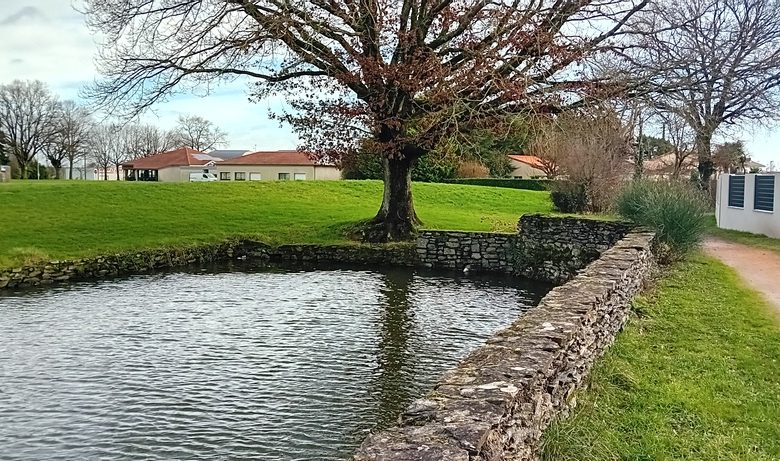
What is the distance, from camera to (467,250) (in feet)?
64.6

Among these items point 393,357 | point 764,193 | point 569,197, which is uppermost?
point 764,193

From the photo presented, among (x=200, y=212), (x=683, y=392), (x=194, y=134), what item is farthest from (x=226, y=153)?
(x=683, y=392)

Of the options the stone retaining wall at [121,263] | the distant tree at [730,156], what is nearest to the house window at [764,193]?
the distant tree at [730,156]

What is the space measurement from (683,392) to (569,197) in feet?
67.0

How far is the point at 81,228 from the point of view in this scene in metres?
20.8

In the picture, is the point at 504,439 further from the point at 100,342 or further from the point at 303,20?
the point at 303,20

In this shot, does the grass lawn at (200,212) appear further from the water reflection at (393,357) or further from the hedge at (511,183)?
the hedge at (511,183)

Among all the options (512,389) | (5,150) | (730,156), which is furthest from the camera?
(5,150)

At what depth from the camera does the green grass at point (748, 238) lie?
56.6ft

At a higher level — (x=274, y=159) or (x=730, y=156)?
(x=274, y=159)

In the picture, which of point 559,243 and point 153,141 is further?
point 153,141

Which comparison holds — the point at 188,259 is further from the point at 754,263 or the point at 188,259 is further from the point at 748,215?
the point at 748,215

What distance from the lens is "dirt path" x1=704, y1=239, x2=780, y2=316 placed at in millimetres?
10986

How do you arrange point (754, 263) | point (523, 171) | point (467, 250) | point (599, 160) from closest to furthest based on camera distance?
point (754, 263) < point (467, 250) < point (599, 160) < point (523, 171)
